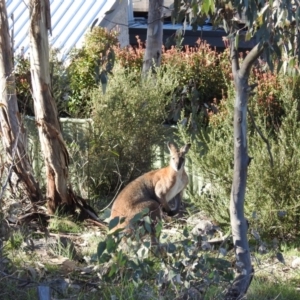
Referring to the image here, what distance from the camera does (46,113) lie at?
8.93m

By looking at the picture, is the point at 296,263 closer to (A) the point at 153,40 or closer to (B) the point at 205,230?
(B) the point at 205,230

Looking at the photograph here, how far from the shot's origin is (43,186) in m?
10.1

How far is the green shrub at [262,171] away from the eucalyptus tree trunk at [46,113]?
5.02ft

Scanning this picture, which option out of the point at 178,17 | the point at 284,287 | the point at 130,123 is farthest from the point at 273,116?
the point at 178,17

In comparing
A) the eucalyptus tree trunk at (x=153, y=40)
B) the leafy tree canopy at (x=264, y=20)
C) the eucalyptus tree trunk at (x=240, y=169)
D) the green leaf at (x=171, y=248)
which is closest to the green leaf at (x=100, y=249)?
the green leaf at (x=171, y=248)

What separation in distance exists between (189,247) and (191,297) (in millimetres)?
449

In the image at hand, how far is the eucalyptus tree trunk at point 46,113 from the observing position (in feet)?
28.7

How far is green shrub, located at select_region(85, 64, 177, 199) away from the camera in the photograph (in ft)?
33.7

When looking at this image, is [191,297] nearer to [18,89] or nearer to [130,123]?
[130,123]

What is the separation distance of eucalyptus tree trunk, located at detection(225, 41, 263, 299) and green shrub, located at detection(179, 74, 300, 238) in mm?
2392

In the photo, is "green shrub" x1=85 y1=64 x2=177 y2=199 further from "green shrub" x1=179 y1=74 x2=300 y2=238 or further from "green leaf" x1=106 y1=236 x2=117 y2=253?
"green leaf" x1=106 y1=236 x2=117 y2=253

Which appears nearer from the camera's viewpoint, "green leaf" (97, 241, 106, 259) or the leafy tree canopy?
the leafy tree canopy

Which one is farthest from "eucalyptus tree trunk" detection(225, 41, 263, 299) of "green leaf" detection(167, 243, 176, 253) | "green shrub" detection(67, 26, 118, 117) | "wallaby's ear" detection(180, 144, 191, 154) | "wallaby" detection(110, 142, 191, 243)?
"green shrub" detection(67, 26, 118, 117)

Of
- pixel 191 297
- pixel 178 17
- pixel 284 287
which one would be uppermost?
pixel 178 17
